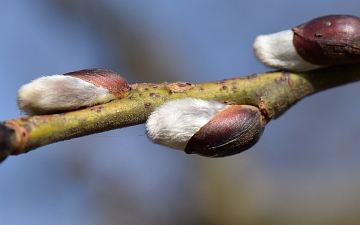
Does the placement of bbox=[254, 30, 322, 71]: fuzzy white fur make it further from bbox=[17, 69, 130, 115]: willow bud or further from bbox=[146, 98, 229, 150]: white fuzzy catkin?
bbox=[17, 69, 130, 115]: willow bud

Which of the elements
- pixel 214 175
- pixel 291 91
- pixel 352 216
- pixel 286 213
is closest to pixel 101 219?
pixel 214 175

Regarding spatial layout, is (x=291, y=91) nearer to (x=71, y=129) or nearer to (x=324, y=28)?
(x=324, y=28)

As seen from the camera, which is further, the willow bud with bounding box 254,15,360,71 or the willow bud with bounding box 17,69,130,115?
the willow bud with bounding box 254,15,360,71

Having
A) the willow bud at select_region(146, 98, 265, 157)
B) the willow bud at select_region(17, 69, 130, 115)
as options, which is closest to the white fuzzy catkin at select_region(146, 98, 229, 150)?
the willow bud at select_region(146, 98, 265, 157)

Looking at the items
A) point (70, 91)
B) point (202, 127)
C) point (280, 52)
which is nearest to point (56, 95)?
point (70, 91)

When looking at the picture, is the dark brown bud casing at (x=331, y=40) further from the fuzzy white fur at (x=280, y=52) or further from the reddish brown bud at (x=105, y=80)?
the reddish brown bud at (x=105, y=80)

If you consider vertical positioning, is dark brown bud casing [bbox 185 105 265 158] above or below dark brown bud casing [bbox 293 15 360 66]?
below
